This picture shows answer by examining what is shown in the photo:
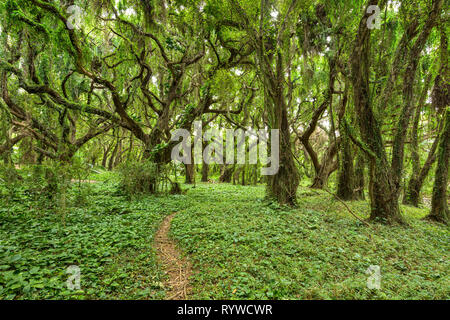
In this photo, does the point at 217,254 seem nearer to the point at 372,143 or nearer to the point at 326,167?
the point at 372,143

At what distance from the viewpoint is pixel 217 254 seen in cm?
346

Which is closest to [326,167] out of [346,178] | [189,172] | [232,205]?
[346,178]

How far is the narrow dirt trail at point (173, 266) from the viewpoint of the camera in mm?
2689

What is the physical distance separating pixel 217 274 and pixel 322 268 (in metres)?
1.45

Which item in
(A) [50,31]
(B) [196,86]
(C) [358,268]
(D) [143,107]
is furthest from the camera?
(D) [143,107]

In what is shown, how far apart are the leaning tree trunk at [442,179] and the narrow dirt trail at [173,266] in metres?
6.96

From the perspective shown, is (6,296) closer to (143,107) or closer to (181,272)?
(181,272)

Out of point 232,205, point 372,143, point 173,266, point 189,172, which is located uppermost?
point 372,143

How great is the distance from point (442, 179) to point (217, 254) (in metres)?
6.57

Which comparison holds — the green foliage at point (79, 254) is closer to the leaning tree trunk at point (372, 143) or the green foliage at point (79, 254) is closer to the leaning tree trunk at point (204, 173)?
the leaning tree trunk at point (372, 143)

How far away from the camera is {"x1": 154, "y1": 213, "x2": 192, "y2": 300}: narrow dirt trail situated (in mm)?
2689

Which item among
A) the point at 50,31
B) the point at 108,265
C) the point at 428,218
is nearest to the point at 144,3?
the point at 50,31

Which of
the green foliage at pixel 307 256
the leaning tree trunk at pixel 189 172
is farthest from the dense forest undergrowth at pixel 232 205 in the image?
the leaning tree trunk at pixel 189 172

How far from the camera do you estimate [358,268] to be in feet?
10.3
